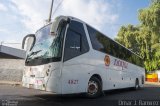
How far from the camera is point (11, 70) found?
24.0 meters

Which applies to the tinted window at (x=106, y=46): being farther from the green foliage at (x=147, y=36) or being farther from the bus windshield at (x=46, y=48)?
the green foliage at (x=147, y=36)

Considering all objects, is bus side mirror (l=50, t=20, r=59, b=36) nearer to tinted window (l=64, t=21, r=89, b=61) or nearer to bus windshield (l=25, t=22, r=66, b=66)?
bus windshield (l=25, t=22, r=66, b=66)

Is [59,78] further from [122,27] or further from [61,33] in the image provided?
[122,27]

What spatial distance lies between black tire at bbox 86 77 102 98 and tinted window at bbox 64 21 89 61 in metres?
1.48

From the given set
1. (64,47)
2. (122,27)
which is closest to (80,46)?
(64,47)

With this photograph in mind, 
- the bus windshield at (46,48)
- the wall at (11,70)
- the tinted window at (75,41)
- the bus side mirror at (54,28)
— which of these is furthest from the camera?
the wall at (11,70)

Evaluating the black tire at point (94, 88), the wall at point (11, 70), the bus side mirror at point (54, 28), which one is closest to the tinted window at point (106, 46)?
the black tire at point (94, 88)

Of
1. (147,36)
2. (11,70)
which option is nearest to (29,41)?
(11,70)

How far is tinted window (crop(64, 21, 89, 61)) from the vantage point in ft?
32.1

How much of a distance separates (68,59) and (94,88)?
246 centimetres

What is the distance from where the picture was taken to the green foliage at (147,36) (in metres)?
34.4

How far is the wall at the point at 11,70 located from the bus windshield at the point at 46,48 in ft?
44.8

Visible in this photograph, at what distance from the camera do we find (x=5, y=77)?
949 inches

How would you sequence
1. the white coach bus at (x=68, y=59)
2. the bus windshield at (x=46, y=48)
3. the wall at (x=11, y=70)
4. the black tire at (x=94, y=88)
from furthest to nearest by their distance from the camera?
1. the wall at (x=11, y=70)
2. the black tire at (x=94, y=88)
3. the bus windshield at (x=46, y=48)
4. the white coach bus at (x=68, y=59)
